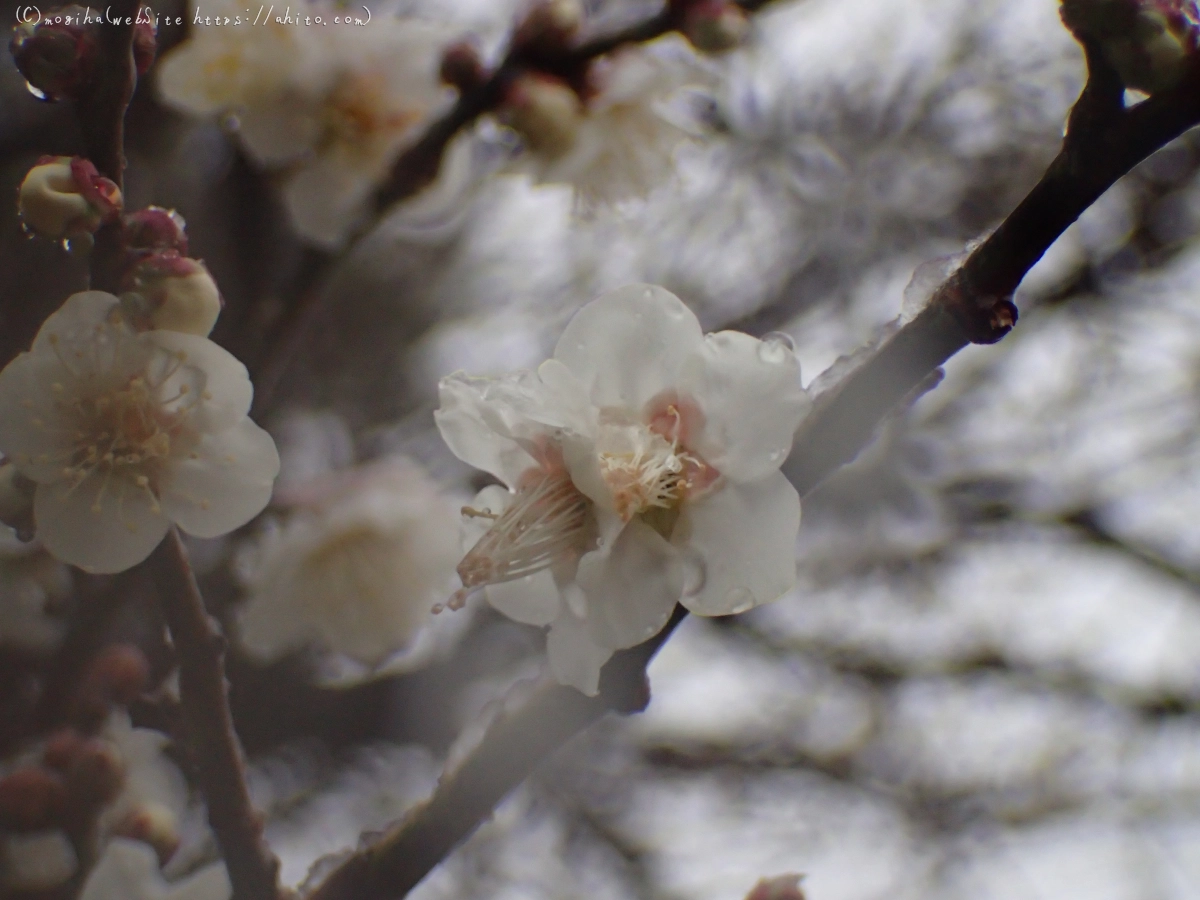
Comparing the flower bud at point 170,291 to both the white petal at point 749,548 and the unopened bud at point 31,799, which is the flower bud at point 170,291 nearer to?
the white petal at point 749,548

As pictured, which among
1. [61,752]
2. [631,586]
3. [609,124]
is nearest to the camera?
[631,586]

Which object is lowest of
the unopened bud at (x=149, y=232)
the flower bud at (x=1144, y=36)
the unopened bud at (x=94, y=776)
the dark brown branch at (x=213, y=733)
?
the unopened bud at (x=94, y=776)

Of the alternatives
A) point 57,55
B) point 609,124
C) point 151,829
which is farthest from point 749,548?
point 151,829

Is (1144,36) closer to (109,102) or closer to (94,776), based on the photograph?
(109,102)

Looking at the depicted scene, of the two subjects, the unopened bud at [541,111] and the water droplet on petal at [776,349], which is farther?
the unopened bud at [541,111]

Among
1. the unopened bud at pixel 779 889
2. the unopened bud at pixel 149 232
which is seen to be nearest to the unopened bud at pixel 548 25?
the unopened bud at pixel 149 232
